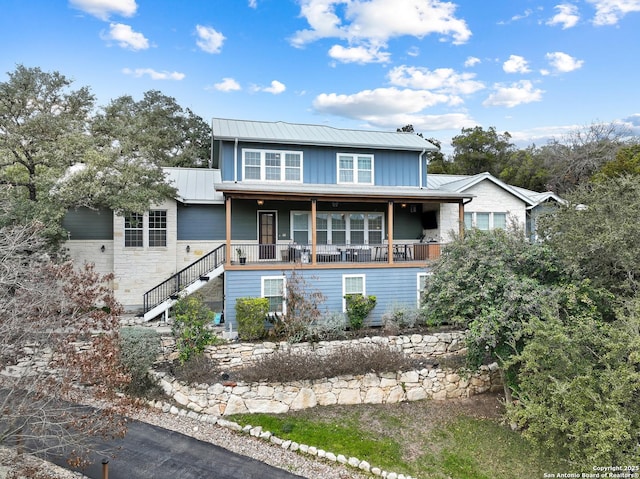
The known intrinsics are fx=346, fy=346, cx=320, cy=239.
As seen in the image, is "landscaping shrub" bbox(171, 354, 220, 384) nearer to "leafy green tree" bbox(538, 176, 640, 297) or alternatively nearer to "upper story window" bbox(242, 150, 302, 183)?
"upper story window" bbox(242, 150, 302, 183)

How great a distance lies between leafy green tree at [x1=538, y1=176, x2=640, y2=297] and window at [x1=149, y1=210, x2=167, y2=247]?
49.1ft

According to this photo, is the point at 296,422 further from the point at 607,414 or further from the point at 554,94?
the point at 554,94

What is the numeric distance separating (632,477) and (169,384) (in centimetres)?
1053

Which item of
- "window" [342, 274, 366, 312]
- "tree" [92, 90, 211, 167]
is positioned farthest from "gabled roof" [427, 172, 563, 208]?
"tree" [92, 90, 211, 167]

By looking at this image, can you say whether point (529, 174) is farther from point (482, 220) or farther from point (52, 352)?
point (52, 352)

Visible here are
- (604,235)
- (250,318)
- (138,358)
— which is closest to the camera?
(604,235)

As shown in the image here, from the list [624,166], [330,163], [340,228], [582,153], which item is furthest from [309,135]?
[582,153]

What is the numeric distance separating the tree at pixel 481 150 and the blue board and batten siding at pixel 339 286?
89.1ft

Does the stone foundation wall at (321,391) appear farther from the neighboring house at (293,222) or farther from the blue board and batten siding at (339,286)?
the neighboring house at (293,222)

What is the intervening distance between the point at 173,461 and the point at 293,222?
11.0 metres

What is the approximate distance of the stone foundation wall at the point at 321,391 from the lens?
31.3 ft

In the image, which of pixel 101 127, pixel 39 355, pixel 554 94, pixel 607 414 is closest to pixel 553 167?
pixel 554 94

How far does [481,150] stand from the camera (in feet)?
123

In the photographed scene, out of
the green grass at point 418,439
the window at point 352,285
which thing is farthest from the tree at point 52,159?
the green grass at point 418,439
